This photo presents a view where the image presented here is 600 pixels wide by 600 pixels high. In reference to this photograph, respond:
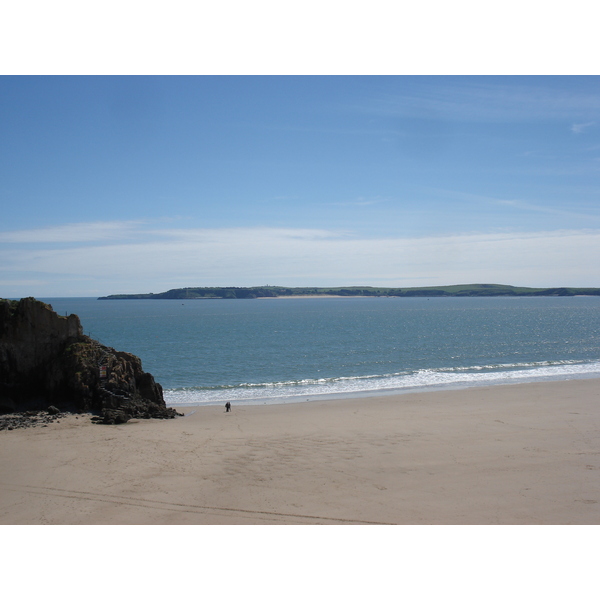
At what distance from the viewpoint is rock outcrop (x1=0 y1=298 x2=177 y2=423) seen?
1898 centimetres

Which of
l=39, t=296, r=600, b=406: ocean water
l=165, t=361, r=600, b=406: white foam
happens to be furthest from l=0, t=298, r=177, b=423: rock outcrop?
l=165, t=361, r=600, b=406: white foam

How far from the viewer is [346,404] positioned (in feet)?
76.9

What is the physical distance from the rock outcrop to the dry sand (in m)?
1.56

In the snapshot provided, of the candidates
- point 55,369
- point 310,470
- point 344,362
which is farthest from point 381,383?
point 55,369

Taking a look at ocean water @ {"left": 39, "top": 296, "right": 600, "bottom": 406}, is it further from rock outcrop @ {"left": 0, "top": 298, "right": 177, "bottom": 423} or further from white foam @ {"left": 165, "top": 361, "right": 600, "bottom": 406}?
rock outcrop @ {"left": 0, "top": 298, "right": 177, "bottom": 423}

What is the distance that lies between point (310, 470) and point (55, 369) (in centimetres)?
1323

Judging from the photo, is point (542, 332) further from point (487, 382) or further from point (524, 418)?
point (524, 418)

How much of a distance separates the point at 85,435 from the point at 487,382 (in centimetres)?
2459

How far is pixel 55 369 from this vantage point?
19.4 m

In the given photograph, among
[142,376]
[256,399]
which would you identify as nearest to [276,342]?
[256,399]

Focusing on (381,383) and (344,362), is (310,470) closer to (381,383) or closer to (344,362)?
(381,383)

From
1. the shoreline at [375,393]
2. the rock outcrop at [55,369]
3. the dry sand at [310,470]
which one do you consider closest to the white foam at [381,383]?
the shoreline at [375,393]

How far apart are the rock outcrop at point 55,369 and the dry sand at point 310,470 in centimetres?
156

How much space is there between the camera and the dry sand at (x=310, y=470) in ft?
31.8
